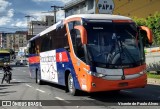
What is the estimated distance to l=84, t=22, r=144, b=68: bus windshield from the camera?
12.9 meters

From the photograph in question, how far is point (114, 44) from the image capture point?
13242 millimetres

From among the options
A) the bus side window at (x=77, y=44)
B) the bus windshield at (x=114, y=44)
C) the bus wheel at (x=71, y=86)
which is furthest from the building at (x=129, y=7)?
the bus windshield at (x=114, y=44)

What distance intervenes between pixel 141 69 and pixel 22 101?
4728 millimetres

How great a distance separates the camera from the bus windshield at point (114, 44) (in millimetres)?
12930

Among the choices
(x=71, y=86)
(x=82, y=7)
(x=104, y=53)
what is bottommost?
(x=71, y=86)

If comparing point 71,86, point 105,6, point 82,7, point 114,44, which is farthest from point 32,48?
point 82,7

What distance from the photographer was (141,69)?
13336 mm

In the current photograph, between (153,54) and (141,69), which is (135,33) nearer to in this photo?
(141,69)

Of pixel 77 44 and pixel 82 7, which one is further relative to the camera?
pixel 82 7

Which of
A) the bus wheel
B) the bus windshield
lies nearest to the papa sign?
the bus wheel

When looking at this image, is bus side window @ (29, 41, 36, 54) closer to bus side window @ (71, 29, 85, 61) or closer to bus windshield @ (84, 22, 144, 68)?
bus side window @ (71, 29, 85, 61)

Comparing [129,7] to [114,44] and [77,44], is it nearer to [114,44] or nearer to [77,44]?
[77,44]

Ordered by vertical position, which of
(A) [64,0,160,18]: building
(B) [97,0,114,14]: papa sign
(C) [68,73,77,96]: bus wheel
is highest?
(A) [64,0,160,18]: building

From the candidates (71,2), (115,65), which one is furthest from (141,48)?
(71,2)
